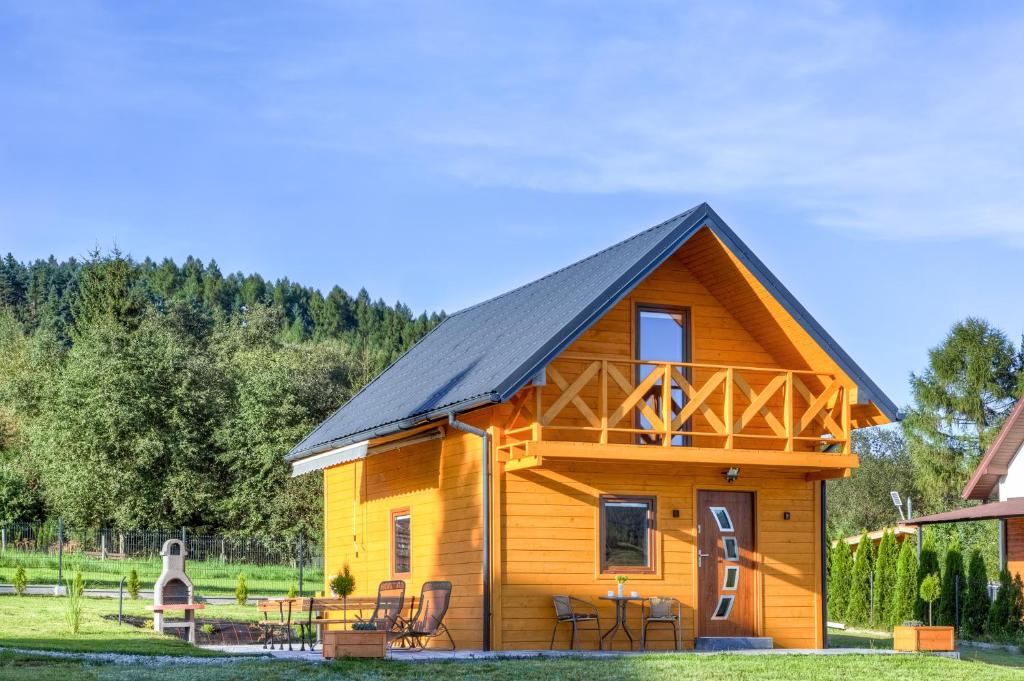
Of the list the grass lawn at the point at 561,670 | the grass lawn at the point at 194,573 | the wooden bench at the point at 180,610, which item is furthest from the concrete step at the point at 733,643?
the grass lawn at the point at 194,573

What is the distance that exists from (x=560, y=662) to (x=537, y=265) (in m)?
20.8

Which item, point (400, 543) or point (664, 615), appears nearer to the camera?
point (664, 615)

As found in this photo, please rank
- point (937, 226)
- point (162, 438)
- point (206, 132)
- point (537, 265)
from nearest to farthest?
point (937, 226) → point (206, 132) → point (537, 265) → point (162, 438)

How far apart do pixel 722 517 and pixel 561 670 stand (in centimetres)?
545

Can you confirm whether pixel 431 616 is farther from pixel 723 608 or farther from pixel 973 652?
pixel 973 652

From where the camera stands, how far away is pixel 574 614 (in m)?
16.9

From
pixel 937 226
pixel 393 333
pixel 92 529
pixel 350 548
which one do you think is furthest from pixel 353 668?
pixel 393 333

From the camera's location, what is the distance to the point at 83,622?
20625 millimetres

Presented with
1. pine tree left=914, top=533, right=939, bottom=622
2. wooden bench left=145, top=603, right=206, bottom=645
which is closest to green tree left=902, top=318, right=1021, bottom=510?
pine tree left=914, top=533, right=939, bottom=622

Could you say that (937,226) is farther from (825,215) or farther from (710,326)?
(710,326)

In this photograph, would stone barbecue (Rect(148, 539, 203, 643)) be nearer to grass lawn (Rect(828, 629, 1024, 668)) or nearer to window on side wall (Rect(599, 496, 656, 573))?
window on side wall (Rect(599, 496, 656, 573))

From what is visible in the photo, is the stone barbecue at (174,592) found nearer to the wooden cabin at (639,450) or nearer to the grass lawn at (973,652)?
the wooden cabin at (639,450)

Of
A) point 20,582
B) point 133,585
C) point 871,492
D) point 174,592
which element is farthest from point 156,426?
point 871,492

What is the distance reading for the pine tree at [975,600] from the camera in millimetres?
26641
